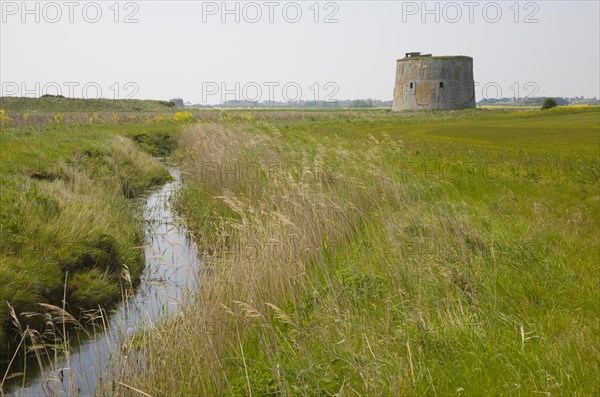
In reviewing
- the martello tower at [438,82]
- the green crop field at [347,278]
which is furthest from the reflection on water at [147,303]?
the martello tower at [438,82]

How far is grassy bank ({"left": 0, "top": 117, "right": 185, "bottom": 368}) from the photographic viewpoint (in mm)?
6512

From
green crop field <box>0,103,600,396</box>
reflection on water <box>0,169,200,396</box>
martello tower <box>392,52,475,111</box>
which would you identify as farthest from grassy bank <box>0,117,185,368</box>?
martello tower <box>392,52,475,111</box>

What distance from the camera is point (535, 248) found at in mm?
7105

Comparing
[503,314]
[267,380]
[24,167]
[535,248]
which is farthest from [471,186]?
[24,167]

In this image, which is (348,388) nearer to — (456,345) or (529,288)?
(456,345)

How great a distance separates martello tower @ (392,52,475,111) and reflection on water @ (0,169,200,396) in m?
A: 49.3

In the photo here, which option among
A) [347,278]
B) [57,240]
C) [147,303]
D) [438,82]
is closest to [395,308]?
[347,278]

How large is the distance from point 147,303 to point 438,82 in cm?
5736

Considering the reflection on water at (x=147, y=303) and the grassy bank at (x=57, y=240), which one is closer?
the reflection on water at (x=147, y=303)

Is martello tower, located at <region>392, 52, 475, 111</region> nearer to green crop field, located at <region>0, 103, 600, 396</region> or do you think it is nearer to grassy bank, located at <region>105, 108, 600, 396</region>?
green crop field, located at <region>0, 103, 600, 396</region>

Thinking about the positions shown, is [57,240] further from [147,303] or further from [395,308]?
[395,308]

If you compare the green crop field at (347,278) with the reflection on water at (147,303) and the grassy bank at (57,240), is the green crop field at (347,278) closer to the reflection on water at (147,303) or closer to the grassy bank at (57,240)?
the grassy bank at (57,240)

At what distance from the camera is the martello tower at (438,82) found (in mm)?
60719

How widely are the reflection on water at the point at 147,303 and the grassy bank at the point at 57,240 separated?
0.31m
